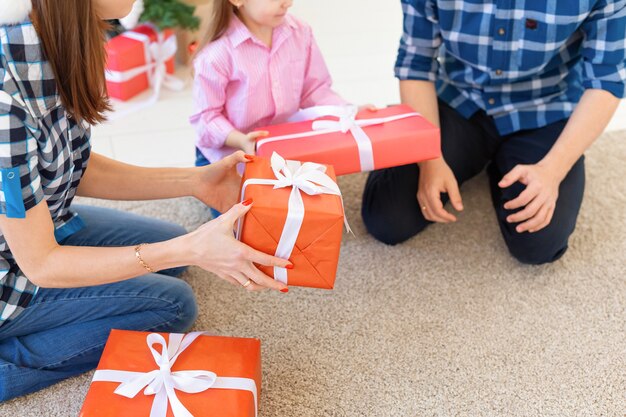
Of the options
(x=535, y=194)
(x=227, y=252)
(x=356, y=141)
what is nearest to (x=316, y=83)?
(x=356, y=141)

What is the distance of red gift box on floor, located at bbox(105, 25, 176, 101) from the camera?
6.89 feet

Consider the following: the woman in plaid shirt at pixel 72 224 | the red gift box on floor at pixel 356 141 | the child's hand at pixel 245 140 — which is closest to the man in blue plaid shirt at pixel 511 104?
the red gift box on floor at pixel 356 141

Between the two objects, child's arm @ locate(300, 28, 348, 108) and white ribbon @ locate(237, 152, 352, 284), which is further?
child's arm @ locate(300, 28, 348, 108)

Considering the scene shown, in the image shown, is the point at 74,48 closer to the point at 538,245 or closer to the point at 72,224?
the point at 72,224

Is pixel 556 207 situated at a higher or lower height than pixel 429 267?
higher

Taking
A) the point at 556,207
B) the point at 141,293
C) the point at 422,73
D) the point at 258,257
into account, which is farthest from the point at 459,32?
the point at 141,293

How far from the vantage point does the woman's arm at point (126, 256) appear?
1.03 m

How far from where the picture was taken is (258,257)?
1.09m

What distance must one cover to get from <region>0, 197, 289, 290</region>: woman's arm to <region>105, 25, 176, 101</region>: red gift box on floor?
1.14 meters

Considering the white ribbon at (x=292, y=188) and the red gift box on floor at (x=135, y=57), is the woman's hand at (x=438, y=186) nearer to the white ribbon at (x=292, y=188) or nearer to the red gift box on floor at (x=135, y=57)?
the white ribbon at (x=292, y=188)

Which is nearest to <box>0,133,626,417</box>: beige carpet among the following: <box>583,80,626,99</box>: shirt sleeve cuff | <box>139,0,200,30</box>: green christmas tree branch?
<box>583,80,626,99</box>: shirt sleeve cuff

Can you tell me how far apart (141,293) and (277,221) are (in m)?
0.37

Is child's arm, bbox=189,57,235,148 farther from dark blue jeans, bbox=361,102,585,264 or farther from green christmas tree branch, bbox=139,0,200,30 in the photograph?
green christmas tree branch, bbox=139,0,200,30

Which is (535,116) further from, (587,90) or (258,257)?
(258,257)
